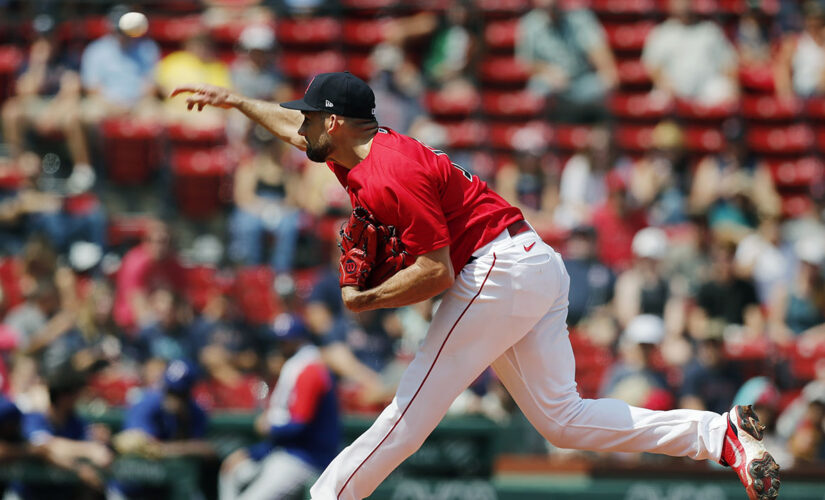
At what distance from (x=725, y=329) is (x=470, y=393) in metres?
2.59

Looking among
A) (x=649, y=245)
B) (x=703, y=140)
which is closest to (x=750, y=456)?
(x=649, y=245)

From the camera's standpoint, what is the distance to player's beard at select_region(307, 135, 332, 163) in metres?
4.95

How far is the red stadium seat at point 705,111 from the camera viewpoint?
12.7 m

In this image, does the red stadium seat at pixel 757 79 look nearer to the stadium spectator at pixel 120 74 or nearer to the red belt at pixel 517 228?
the stadium spectator at pixel 120 74

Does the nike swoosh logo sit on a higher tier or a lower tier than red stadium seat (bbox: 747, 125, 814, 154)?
higher

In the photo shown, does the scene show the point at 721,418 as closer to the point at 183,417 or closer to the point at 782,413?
the point at 183,417

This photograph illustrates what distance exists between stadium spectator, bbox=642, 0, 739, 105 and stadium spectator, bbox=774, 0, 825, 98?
0.59 m

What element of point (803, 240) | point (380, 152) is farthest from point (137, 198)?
point (380, 152)

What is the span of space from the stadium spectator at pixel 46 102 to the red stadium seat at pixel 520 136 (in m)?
4.10

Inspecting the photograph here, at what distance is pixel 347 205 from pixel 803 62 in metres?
5.50

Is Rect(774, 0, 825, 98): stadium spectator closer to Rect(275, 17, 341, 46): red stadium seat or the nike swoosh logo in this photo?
Rect(275, 17, 341, 46): red stadium seat

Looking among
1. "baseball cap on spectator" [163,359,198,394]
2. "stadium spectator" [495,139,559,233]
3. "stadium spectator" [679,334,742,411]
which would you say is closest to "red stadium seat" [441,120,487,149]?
"stadium spectator" [495,139,559,233]

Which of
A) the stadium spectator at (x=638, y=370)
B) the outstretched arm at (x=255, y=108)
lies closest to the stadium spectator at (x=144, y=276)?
the stadium spectator at (x=638, y=370)

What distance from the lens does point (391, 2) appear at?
13203 millimetres
